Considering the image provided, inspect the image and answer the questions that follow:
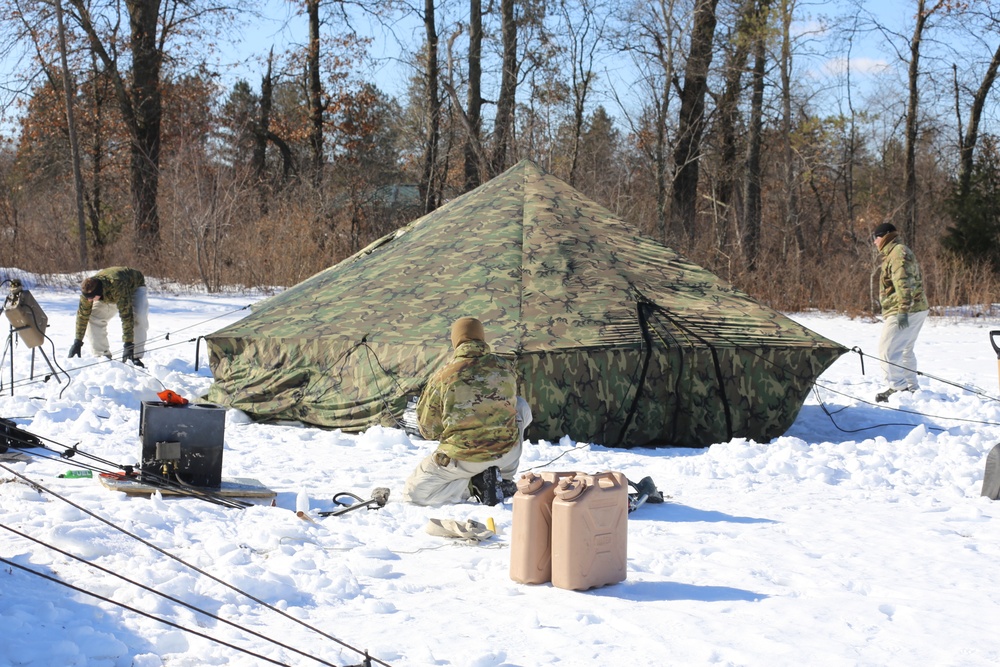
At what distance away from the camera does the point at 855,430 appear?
8.93m

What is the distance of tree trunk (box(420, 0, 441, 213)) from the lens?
24.2 metres

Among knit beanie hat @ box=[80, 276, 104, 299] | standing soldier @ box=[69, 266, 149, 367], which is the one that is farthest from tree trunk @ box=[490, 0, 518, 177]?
knit beanie hat @ box=[80, 276, 104, 299]

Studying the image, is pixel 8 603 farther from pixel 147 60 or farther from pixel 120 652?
pixel 147 60

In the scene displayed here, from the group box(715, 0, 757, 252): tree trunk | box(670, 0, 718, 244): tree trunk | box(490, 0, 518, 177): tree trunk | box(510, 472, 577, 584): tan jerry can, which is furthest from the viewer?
box(490, 0, 518, 177): tree trunk

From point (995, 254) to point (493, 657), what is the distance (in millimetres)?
21081

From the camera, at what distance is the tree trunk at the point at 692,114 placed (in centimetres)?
2161

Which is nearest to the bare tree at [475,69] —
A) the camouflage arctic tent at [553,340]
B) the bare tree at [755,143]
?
the bare tree at [755,143]

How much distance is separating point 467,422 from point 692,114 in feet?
57.5

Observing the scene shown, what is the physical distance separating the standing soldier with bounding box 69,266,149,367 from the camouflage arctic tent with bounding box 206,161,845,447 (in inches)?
82.2

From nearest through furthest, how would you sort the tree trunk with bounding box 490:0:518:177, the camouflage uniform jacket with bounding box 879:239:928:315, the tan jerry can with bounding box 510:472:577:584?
the tan jerry can with bounding box 510:472:577:584, the camouflage uniform jacket with bounding box 879:239:928:315, the tree trunk with bounding box 490:0:518:177

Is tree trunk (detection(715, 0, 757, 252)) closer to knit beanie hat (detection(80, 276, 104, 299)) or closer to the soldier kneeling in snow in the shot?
knit beanie hat (detection(80, 276, 104, 299))

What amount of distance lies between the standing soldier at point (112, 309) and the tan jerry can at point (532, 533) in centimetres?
721

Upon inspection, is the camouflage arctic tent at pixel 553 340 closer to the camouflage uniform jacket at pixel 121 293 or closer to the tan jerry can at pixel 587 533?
the camouflage uniform jacket at pixel 121 293

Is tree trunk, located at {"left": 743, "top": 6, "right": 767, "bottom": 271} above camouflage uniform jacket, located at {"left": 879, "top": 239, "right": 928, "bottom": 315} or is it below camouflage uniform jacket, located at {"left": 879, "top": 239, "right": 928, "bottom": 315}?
above
